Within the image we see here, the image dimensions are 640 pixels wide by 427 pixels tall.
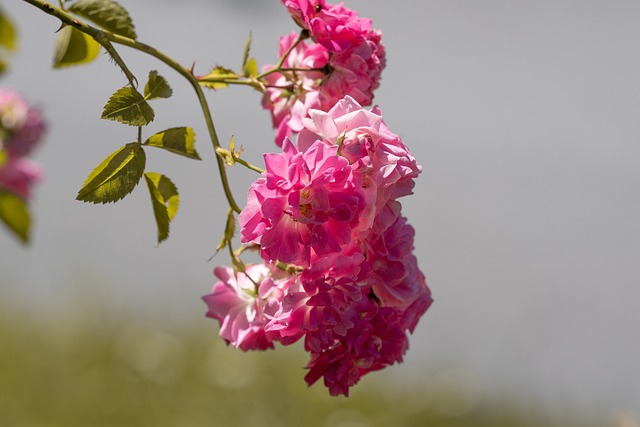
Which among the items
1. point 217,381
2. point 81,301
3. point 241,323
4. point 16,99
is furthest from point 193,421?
point 241,323

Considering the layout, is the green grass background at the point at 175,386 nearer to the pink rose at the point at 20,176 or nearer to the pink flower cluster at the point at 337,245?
the pink rose at the point at 20,176

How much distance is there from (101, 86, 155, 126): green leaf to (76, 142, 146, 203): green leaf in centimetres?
3

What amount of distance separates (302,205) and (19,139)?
943mm

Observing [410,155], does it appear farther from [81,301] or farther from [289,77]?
[81,301]

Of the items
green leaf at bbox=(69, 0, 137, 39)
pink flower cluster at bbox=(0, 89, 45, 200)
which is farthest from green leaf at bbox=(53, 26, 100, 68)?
pink flower cluster at bbox=(0, 89, 45, 200)

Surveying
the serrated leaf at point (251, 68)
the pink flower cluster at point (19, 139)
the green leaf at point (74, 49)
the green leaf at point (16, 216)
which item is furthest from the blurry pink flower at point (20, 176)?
the serrated leaf at point (251, 68)

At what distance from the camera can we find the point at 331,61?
1.56 ft

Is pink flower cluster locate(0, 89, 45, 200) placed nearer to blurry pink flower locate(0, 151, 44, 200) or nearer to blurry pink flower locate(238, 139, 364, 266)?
blurry pink flower locate(0, 151, 44, 200)

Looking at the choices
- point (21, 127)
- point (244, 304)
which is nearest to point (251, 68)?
point (244, 304)

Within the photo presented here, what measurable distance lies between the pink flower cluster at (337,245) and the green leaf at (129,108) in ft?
0.28

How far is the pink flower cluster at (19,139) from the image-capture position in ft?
3.88

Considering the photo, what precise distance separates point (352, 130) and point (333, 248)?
0.06 m

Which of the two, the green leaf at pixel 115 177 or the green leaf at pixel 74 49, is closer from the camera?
the green leaf at pixel 115 177

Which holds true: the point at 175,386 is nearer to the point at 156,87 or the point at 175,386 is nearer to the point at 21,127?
the point at 21,127
